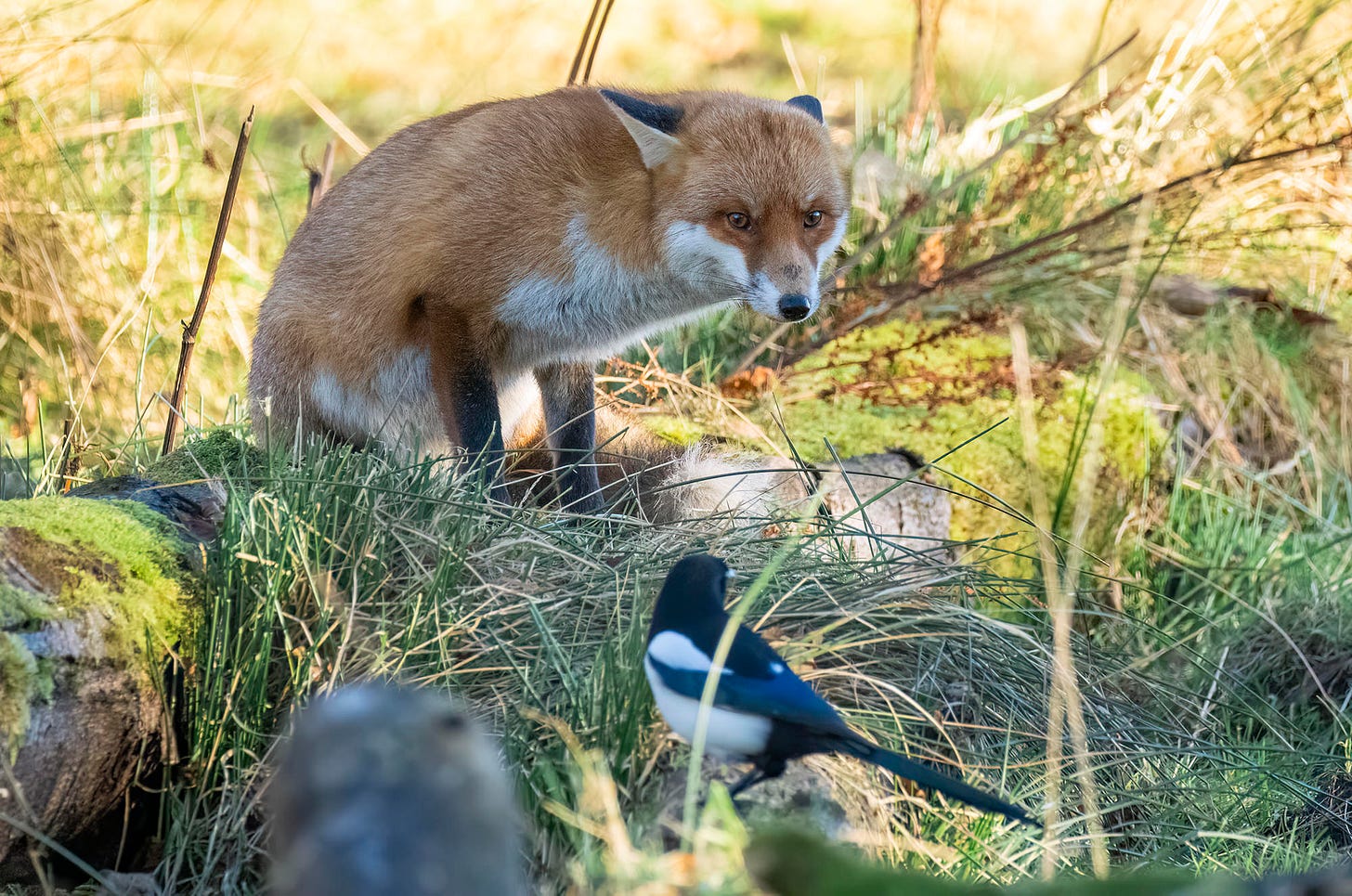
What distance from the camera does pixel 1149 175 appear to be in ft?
18.0

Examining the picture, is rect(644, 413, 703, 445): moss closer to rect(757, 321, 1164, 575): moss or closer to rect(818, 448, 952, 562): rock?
rect(757, 321, 1164, 575): moss

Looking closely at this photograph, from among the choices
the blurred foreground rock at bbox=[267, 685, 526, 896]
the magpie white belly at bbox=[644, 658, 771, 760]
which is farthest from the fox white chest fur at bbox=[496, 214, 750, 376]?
the blurred foreground rock at bbox=[267, 685, 526, 896]

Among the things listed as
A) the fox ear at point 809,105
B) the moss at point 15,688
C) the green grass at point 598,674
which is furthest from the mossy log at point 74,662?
the fox ear at point 809,105

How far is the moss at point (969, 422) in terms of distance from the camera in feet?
15.2

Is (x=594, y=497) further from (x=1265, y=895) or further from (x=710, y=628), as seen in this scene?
(x=1265, y=895)

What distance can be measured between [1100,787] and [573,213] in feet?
7.08

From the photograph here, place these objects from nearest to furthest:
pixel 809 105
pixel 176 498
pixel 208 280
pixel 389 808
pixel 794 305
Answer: pixel 389 808 → pixel 176 498 → pixel 794 305 → pixel 208 280 → pixel 809 105

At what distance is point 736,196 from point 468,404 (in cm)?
104

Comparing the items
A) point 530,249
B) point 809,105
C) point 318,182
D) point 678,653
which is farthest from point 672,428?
point 678,653

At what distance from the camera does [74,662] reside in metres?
2.31

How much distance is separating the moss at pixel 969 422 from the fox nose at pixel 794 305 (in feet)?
3.86

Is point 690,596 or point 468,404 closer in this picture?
point 690,596

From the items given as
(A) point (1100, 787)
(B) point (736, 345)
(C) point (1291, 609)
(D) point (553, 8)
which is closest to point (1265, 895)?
(A) point (1100, 787)

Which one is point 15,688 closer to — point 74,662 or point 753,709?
point 74,662
